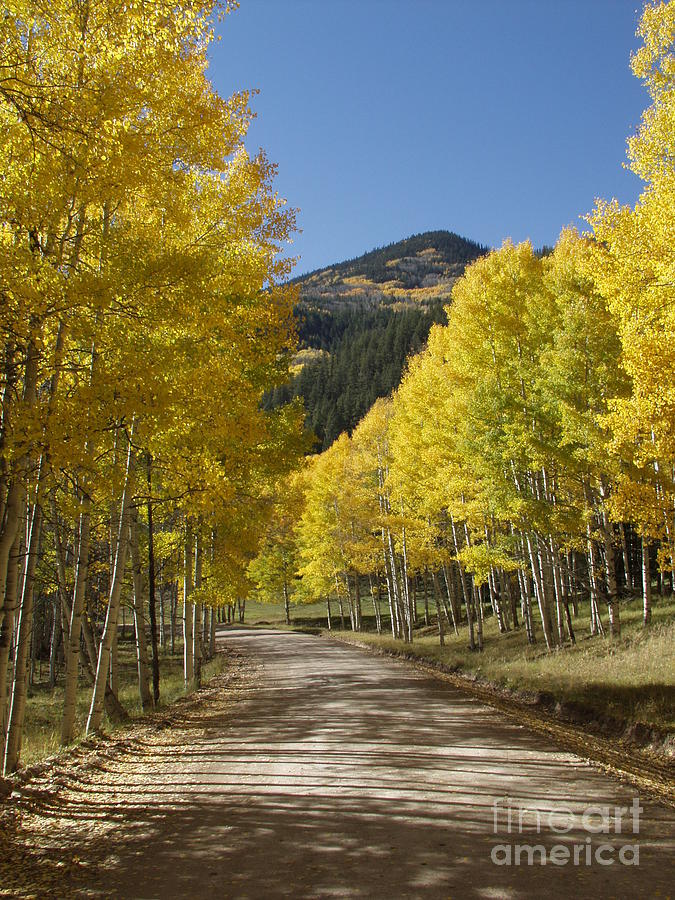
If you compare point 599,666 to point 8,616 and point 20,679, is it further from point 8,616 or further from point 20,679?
point 8,616

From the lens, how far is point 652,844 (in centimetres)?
440

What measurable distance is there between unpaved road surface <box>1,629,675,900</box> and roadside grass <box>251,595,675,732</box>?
201cm

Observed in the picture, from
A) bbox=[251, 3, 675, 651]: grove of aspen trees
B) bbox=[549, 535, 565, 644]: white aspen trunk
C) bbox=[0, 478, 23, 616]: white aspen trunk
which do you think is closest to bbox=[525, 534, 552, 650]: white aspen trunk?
bbox=[251, 3, 675, 651]: grove of aspen trees

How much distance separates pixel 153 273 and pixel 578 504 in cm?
1354

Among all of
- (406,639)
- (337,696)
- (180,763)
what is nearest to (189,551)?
(337,696)

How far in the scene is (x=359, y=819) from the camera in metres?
5.11

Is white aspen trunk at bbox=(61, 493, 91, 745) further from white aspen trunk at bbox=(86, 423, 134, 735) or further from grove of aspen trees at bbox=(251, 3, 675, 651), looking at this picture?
grove of aspen trees at bbox=(251, 3, 675, 651)

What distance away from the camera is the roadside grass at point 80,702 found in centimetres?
1016

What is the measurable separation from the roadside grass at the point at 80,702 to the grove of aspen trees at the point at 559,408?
249 inches

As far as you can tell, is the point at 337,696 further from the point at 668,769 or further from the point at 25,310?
the point at 25,310

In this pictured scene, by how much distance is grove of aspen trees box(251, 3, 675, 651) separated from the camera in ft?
28.7

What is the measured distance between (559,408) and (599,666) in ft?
19.4

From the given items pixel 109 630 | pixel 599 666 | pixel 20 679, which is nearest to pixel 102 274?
pixel 20 679

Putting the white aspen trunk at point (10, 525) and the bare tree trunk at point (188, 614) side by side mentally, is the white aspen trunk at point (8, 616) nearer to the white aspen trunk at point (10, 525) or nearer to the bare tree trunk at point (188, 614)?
the white aspen trunk at point (10, 525)
